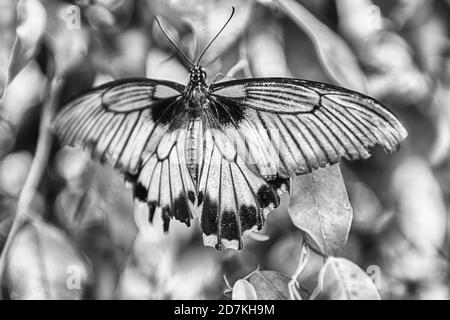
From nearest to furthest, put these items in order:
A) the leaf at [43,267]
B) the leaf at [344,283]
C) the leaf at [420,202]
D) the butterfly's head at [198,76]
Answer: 1. the leaf at [344,283]
2. the butterfly's head at [198,76]
3. the leaf at [43,267]
4. the leaf at [420,202]

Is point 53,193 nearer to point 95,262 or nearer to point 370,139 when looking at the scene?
point 95,262

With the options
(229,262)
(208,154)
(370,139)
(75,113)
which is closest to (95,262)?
(229,262)

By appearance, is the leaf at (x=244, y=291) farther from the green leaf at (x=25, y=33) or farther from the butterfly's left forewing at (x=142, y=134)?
the green leaf at (x=25, y=33)

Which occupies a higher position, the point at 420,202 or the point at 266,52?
the point at 266,52

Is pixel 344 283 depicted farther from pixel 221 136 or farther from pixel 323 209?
pixel 221 136

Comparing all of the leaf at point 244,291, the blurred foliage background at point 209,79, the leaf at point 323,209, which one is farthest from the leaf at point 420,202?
the leaf at point 244,291

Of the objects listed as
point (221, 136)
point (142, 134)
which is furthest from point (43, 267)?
point (221, 136)

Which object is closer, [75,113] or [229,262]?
[75,113]
